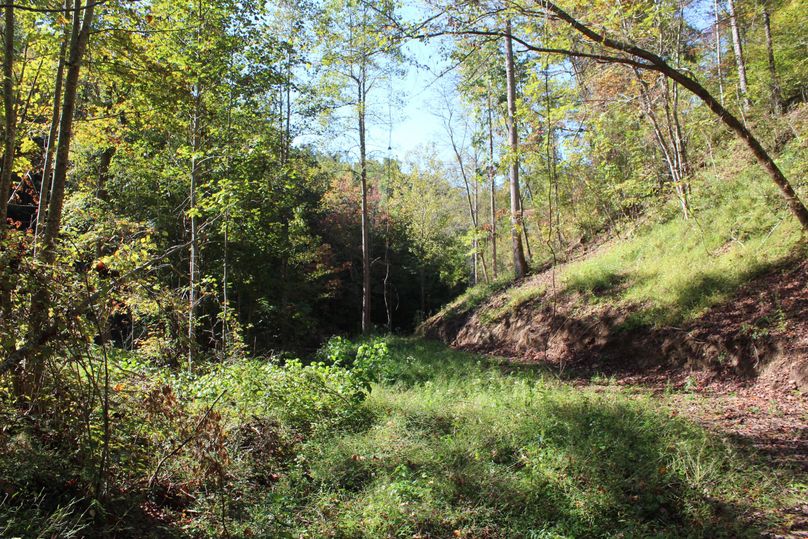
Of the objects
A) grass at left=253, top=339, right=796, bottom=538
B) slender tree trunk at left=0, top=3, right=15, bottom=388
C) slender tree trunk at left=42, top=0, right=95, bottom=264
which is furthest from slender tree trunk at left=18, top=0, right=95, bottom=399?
grass at left=253, top=339, right=796, bottom=538

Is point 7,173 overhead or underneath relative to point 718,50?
underneath

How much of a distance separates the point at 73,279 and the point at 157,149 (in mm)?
6898

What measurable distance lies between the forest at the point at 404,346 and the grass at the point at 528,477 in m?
0.02

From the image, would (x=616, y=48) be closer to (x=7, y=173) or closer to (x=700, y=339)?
(x=700, y=339)

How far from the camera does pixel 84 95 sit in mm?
9227

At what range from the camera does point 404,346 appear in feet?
45.4

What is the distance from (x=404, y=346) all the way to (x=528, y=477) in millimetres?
9896

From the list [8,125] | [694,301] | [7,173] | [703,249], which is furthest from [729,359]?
[8,125]

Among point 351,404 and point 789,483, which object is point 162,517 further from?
point 789,483

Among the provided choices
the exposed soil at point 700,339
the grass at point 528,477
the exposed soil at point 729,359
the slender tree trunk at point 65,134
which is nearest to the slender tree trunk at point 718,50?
the exposed soil at point 700,339

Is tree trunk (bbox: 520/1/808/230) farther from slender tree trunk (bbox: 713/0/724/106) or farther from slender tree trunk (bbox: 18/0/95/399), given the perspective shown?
slender tree trunk (bbox: 713/0/724/106)

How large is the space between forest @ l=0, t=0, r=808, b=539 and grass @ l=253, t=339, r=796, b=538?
23mm

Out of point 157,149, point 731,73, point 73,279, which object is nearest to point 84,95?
point 157,149

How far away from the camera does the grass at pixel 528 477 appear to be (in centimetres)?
346
